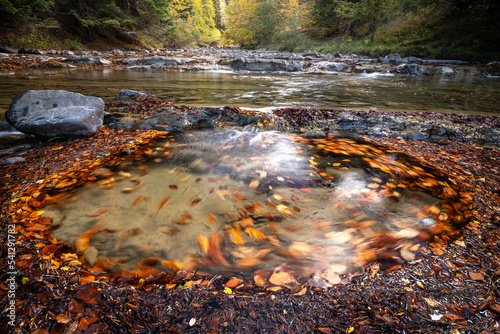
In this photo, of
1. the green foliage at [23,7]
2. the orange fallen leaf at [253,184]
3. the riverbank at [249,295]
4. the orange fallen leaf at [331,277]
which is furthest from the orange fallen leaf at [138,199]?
Result: the green foliage at [23,7]

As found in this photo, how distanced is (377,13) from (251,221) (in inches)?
1098

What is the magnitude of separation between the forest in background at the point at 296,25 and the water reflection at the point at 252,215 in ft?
62.5

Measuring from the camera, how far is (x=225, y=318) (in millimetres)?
1177

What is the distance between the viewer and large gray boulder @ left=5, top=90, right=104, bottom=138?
3.38 meters

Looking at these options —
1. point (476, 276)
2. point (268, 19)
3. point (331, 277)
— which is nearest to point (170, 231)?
point (331, 277)

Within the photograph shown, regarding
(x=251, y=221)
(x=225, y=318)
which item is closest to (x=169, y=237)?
(x=251, y=221)

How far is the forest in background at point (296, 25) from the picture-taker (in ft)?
49.6

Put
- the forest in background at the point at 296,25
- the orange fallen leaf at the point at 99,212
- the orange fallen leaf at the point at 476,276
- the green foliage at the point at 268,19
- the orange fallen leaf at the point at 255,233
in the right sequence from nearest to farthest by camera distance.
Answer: the orange fallen leaf at the point at 476,276, the orange fallen leaf at the point at 255,233, the orange fallen leaf at the point at 99,212, the forest in background at the point at 296,25, the green foliage at the point at 268,19

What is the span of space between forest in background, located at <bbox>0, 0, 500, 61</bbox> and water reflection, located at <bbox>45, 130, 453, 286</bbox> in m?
19.0

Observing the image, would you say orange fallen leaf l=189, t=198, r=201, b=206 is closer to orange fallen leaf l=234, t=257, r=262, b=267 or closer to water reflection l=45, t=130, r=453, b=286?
water reflection l=45, t=130, r=453, b=286

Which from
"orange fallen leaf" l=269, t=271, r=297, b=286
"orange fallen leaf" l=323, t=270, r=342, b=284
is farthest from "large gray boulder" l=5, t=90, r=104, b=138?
"orange fallen leaf" l=323, t=270, r=342, b=284

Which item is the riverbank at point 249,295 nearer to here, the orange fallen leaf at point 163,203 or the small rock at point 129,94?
the orange fallen leaf at point 163,203

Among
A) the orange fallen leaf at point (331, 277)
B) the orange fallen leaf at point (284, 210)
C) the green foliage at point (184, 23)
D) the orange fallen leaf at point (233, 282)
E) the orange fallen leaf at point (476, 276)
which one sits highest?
the green foliage at point (184, 23)

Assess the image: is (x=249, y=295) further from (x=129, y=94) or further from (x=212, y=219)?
(x=129, y=94)
